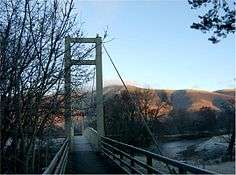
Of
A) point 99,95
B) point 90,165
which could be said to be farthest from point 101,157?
point 99,95

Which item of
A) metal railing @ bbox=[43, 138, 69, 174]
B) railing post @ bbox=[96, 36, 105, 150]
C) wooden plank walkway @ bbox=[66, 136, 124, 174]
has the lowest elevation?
wooden plank walkway @ bbox=[66, 136, 124, 174]

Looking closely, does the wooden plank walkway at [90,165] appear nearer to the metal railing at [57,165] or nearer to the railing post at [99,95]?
the railing post at [99,95]

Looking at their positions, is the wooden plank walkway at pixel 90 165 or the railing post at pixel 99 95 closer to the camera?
the wooden plank walkway at pixel 90 165

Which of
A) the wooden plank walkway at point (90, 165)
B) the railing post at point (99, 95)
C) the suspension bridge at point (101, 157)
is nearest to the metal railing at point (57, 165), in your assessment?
the suspension bridge at point (101, 157)

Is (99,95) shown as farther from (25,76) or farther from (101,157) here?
(25,76)

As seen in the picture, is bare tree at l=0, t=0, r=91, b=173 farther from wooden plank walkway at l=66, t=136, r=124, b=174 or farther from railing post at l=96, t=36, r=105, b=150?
railing post at l=96, t=36, r=105, b=150

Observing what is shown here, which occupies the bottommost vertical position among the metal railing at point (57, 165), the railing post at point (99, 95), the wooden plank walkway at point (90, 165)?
the wooden plank walkway at point (90, 165)

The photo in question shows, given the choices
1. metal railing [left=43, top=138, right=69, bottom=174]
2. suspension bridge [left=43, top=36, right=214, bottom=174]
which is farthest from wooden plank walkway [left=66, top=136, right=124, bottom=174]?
metal railing [left=43, top=138, right=69, bottom=174]

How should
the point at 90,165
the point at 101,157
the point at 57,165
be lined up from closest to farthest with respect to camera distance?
the point at 57,165 < the point at 90,165 < the point at 101,157

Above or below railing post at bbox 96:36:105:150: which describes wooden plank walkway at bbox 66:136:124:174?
below

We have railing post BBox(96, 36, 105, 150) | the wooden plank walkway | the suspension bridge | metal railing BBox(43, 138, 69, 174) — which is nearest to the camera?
metal railing BBox(43, 138, 69, 174)

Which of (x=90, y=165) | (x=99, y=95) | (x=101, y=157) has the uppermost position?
(x=99, y=95)

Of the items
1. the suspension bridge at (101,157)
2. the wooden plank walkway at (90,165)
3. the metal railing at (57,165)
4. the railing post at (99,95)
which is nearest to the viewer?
the metal railing at (57,165)

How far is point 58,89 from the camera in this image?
1594 centimetres
